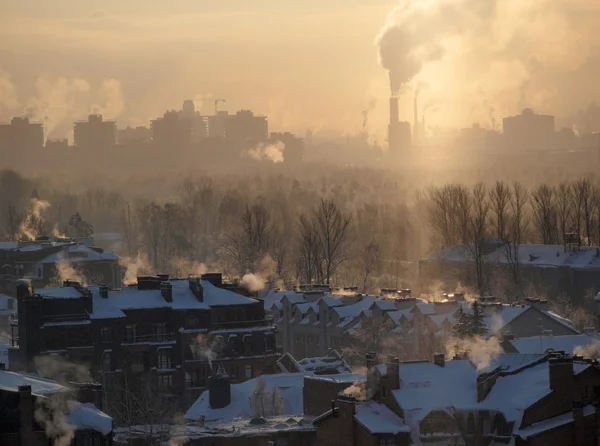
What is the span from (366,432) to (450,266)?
56784 mm

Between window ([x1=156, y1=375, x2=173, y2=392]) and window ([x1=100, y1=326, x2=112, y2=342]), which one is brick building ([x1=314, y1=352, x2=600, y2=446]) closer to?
window ([x1=156, y1=375, x2=173, y2=392])

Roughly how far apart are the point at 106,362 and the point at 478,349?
16683 mm

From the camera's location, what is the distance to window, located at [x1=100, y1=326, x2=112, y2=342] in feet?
212

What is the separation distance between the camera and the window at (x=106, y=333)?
64.7 meters

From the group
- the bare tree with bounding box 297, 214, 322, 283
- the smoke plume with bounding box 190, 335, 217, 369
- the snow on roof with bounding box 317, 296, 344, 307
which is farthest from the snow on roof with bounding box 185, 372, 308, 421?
the bare tree with bounding box 297, 214, 322, 283

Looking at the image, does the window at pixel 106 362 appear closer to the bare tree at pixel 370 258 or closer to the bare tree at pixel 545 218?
the bare tree at pixel 370 258

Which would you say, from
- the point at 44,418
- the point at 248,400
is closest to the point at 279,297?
the point at 248,400

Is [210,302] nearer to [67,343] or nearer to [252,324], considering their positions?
[252,324]

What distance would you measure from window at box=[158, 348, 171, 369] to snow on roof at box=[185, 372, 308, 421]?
6.76 m

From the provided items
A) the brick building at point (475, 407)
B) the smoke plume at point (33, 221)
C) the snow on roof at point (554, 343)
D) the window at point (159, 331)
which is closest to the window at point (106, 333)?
the window at point (159, 331)

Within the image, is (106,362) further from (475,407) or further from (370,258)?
(370,258)

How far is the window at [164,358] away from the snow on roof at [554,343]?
13.9 metres

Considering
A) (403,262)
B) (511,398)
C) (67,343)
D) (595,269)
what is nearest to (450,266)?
(595,269)

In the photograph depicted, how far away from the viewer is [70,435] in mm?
42562
